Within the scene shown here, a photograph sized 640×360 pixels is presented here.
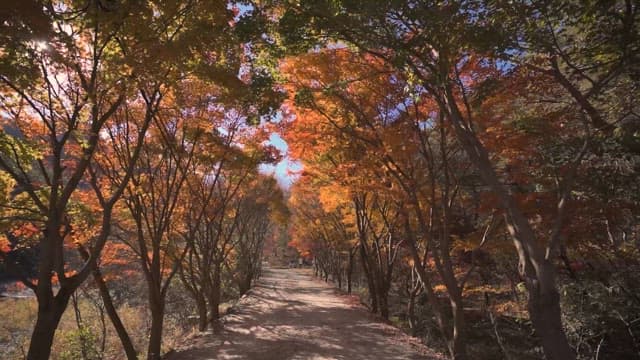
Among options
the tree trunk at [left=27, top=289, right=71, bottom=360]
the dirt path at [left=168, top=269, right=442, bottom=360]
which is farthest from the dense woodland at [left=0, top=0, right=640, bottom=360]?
the dirt path at [left=168, top=269, right=442, bottom=360]

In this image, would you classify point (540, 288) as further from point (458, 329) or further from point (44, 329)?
point (44, 329)

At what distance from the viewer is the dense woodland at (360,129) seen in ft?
16.2

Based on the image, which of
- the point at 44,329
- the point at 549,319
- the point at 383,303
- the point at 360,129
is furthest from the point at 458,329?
the point at 44,329

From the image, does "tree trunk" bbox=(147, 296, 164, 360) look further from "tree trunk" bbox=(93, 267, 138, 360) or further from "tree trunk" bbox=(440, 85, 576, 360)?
"tree trunk" bbox=(440, 85, 576, 360)

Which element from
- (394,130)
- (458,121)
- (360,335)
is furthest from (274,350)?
(458,121)

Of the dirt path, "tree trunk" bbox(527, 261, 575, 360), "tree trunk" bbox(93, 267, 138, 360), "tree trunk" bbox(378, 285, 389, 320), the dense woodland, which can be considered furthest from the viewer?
"tree trunk" bbox(378, 285, 389, 320)

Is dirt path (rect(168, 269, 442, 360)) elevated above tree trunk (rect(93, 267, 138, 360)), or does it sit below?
below

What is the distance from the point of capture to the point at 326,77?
28.0ft

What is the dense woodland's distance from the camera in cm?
495

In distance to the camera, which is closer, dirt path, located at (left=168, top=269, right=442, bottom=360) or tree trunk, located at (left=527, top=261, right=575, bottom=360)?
tree trunk, located at (left=527, top=261, right=575, bottom=360)

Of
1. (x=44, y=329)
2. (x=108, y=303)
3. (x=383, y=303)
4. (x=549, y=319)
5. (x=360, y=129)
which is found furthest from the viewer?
(x=383, y=303)

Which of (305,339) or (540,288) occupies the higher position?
(540,288)

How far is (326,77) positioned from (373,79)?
3.77 ft

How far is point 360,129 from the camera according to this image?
1005 centimetres
